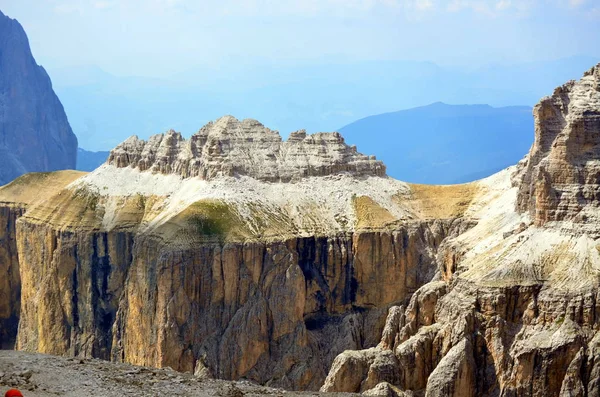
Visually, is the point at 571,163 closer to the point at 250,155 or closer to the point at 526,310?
the point at 526,310

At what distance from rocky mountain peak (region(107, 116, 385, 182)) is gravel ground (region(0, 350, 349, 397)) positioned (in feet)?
218

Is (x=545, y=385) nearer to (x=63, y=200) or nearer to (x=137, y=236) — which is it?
(x=137, y=236)

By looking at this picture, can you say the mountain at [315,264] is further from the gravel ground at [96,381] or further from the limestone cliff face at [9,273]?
the gravel ground at [96,381]

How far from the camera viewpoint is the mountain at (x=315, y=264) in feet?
238

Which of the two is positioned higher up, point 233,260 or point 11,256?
point 11,256

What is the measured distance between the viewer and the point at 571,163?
259 ft

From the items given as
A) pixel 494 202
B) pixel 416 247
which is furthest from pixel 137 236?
pixel 494 202

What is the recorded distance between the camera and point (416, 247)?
109 metres

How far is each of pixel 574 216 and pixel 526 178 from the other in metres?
12.1

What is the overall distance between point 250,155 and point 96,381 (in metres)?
74.5

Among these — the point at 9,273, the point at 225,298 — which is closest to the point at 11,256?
the point at 9,273

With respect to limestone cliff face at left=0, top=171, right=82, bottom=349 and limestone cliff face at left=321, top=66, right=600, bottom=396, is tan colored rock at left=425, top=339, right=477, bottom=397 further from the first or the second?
limestone cliff face at left=0, top=171, right=82, bottom=349

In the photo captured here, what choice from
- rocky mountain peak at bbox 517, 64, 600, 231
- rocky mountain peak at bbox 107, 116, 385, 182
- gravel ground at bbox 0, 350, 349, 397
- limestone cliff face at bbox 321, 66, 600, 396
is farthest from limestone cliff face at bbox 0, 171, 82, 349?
gravel ground at bbox 0, 350, 349, 397

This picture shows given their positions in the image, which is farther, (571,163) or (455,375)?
(571,163)
